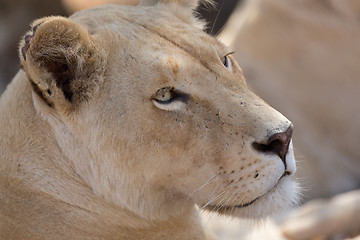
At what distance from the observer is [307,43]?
423 cm

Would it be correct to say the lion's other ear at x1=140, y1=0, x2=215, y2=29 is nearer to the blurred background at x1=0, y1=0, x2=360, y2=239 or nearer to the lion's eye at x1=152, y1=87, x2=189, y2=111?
the lion's eye at x1=152, y1=87, x2=189, y2=111

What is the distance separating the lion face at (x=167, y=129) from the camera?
200 cm

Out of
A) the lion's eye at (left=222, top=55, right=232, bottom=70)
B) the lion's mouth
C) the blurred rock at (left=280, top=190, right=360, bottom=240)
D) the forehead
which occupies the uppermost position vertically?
the forehead

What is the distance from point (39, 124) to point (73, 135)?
113 mm

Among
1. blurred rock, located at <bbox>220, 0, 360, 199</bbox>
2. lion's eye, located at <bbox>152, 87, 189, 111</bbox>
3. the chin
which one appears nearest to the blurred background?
blurred rock, located at <bbox>220, 0, 360, 199</bbox>

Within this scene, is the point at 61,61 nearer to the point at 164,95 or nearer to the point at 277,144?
the point at 164,95

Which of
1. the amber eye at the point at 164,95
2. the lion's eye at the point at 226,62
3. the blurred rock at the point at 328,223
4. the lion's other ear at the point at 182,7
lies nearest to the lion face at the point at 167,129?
the amber eye at the point at 164,95

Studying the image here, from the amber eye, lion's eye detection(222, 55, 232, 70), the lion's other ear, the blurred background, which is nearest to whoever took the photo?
the amber eye

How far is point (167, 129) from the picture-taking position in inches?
80.3

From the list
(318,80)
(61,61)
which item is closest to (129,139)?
(61,61)

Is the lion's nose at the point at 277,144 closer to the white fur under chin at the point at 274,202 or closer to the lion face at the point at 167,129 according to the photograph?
the lion face at the point at 167,129

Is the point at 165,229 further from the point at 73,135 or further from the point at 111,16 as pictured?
the point at 111,16

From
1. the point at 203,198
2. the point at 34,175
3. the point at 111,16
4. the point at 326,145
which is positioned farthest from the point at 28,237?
the point at 326,145

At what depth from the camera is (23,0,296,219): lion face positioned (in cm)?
200
